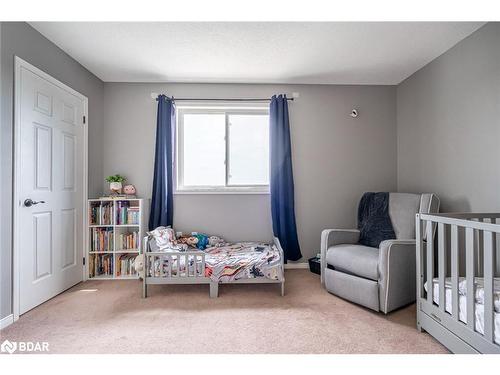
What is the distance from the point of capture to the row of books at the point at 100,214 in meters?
2.81

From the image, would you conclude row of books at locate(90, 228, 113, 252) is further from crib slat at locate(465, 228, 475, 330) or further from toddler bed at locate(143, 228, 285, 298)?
crib slat at locate(465, 228, 475, 330)

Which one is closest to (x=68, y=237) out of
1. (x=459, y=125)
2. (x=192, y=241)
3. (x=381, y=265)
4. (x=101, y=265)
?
(x=101, y=265)

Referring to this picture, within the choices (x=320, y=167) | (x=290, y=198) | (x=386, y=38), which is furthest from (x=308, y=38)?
(x=290, y=198)

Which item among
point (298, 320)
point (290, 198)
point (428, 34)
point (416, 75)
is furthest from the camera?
point (290, 198)

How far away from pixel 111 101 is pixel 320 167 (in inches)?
114

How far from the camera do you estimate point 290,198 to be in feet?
10.1

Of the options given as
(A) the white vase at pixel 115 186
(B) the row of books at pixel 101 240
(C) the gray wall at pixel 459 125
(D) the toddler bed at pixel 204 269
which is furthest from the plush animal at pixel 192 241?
(C) the gray wall at pixel 459 125

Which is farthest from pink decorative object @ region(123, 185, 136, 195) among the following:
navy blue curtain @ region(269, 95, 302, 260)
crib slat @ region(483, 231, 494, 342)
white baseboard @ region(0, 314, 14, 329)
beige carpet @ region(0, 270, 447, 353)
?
crib slat @ region(483, 231, 494, 342)

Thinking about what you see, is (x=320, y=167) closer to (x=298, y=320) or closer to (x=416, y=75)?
(x=416, y=75)

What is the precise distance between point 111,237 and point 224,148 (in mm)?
1778

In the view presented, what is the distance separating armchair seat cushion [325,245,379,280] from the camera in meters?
2.05

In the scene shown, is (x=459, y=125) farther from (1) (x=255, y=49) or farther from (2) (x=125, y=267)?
(2) (x=125, y=267)

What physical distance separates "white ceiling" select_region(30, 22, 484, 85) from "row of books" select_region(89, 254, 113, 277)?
224 centimetres

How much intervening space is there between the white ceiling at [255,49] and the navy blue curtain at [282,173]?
431mm
